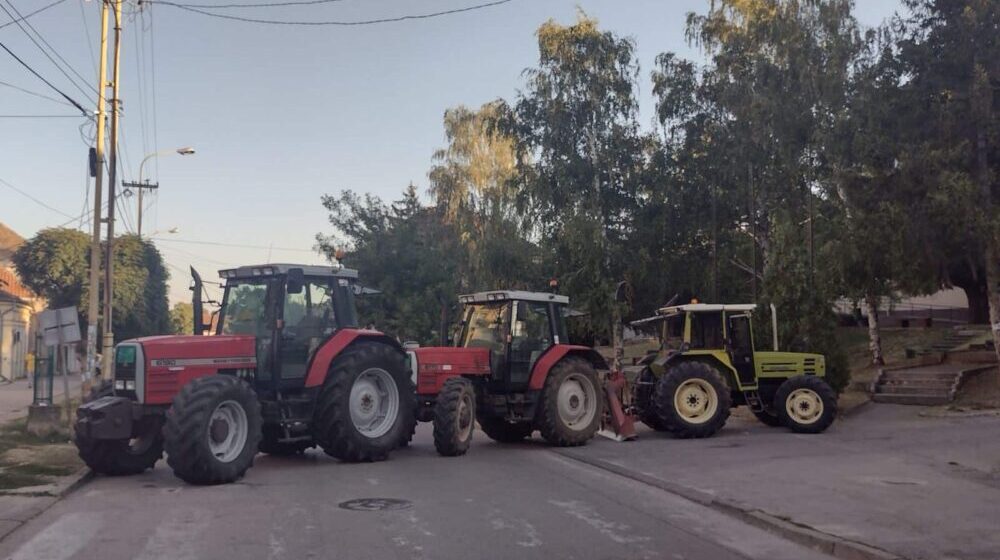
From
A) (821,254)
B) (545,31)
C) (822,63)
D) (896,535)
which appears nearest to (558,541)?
(896,535)

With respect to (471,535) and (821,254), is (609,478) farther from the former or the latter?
(821,254)

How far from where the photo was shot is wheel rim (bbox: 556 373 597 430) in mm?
15977

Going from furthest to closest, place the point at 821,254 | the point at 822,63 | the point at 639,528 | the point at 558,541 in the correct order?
the point at 822,63
the point at 821,254
the point at 639,528
the point at 558,541

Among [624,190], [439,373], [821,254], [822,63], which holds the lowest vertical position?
[439,373]

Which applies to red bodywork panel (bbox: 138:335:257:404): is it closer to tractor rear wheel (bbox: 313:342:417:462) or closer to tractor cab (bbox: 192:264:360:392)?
tractor cab (bbox: 192:264:360:392)

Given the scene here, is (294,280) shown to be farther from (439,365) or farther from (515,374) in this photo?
(515,374)

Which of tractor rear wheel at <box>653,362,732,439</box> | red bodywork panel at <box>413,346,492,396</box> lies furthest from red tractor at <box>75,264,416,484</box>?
tractor rear wheel at <box>653,362,732,439</box>

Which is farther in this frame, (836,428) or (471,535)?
(836,428)

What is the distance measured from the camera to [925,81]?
885 inches

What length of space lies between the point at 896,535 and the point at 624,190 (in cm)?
2518

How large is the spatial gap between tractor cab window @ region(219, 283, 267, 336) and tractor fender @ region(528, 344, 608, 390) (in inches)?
191

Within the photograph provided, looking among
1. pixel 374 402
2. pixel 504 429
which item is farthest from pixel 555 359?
pixel 374 402

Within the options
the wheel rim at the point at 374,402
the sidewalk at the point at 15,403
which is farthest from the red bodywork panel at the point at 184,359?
the sidewalk at the point at 15,403

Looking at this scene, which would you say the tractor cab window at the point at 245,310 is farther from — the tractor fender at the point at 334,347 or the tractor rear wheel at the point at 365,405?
the tractor rear wheel at the point at 365,405
